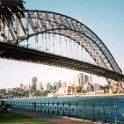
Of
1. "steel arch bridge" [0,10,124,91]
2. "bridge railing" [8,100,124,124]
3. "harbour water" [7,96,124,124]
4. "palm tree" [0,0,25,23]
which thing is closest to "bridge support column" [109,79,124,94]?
"steel arch bridge" [0,10,124,91]

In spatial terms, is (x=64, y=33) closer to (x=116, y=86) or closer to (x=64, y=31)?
(x=64, y=31)

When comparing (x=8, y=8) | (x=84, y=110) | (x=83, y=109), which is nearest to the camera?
(x=8, y=8)

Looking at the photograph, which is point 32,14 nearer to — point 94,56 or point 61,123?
point 94,56

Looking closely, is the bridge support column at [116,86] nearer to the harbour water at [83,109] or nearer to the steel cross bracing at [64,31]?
the steel cross bracing at [64,31]

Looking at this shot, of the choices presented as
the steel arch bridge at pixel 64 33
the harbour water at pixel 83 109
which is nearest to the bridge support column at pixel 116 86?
the steel arch bridge at pixel 64 33

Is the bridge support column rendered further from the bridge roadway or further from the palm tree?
the palm tree

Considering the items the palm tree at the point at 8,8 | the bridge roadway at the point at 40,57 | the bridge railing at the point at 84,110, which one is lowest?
the bridge railing at the point at 84,110

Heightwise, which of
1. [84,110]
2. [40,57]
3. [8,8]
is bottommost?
[84,110]

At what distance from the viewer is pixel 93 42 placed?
314 feet

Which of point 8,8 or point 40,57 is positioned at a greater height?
point 40,57

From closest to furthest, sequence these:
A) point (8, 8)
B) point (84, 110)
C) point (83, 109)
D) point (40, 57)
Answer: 1. point (8, 8)
2. point (83, 109)
3. point (84, 110)
4. point (40, 57)

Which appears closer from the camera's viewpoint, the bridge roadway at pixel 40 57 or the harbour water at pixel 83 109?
the harbour water at pixel 83 109

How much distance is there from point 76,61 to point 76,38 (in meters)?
21.6

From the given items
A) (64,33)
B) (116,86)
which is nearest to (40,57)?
(64,33)
